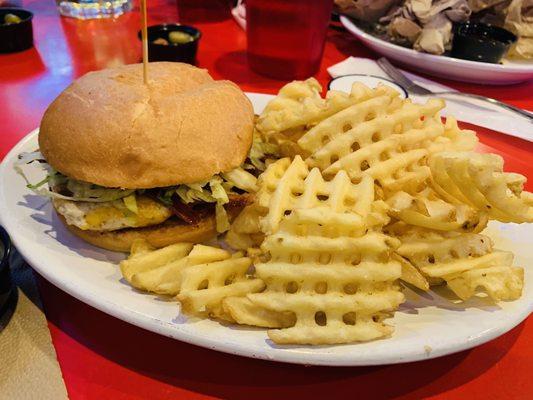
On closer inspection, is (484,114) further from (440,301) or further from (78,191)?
(78,191)

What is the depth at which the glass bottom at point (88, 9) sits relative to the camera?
4.09 m

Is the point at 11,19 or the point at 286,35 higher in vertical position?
the point at 286,35

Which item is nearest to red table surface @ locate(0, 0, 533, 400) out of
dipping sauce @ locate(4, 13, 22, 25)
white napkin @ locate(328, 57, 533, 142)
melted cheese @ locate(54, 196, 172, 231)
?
melted cheese @ locate(54, 196, 172, 231)

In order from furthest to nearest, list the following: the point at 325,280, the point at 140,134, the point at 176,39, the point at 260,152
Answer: the point at 176,39, the point at 260,152, the point at 140,134, the point at 325,280

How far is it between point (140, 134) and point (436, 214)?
0.90 meters

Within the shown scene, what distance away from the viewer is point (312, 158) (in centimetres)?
153

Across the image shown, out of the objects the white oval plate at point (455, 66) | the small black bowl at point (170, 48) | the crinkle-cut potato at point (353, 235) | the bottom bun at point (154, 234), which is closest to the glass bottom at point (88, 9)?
the small black bowl at point (170, 48)

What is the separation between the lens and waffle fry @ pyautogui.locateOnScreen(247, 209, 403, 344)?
1179 millimetres

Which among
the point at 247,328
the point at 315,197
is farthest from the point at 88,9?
the point at 247,328

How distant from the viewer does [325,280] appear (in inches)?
47.3

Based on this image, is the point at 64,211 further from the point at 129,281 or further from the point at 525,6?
the point at 525,6

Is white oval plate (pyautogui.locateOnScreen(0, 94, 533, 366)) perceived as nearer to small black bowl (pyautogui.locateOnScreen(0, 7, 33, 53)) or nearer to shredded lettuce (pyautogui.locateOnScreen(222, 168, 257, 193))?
shredded lettuce (pyautogui.locateOnScreen(222, 168, 257, 193))

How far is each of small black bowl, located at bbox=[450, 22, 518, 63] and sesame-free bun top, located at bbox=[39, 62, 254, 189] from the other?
2.05 metres

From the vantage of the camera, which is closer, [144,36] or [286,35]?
[144,36]
